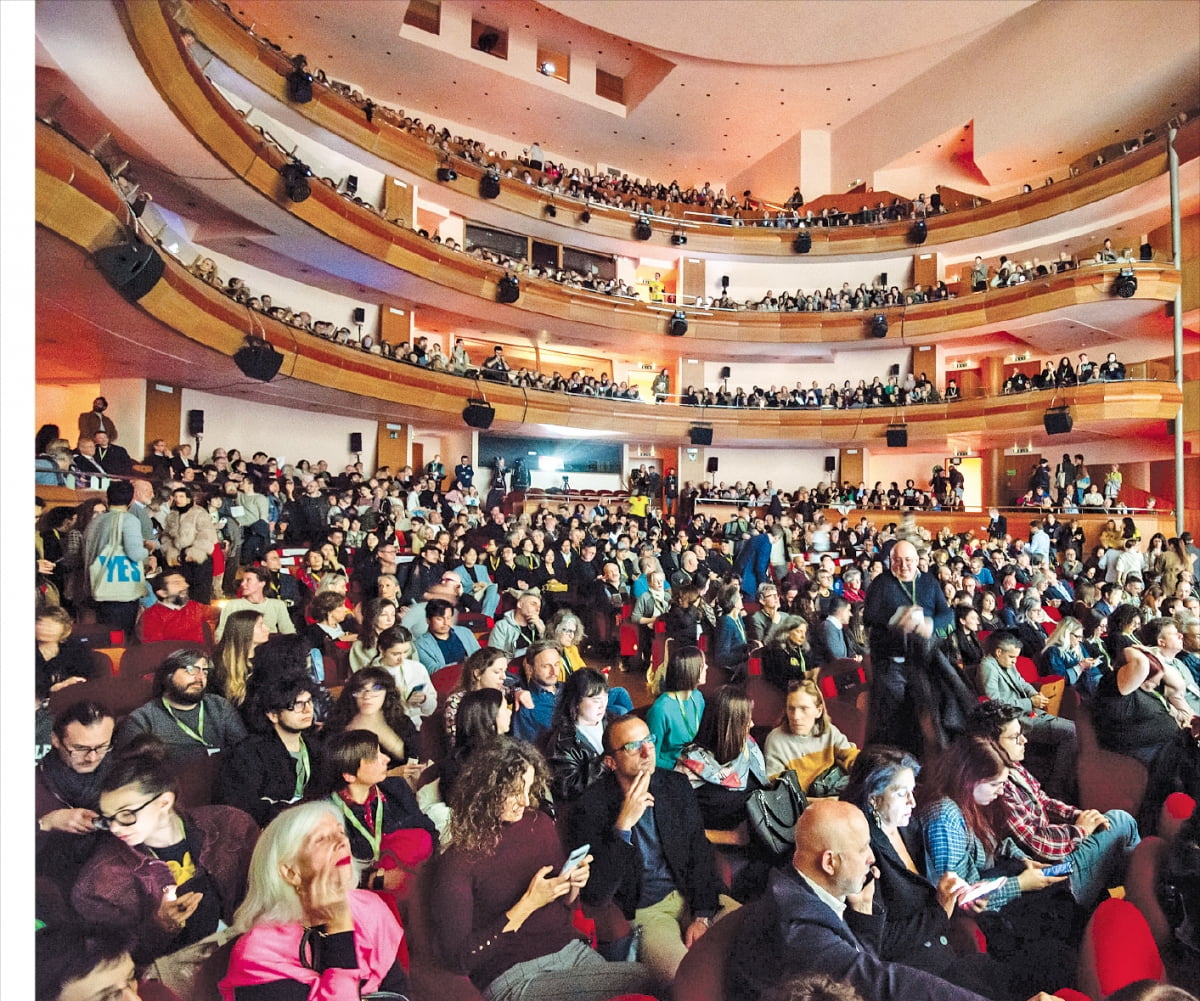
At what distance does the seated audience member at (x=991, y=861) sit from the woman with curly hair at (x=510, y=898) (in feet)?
3.00

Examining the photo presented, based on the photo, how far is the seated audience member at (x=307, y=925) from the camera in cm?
134

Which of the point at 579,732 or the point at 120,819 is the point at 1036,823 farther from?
the point at 120,819

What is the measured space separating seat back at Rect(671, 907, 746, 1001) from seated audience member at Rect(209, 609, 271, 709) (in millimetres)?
1777

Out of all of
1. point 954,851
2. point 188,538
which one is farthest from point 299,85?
point 954,851

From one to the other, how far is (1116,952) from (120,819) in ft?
7.09

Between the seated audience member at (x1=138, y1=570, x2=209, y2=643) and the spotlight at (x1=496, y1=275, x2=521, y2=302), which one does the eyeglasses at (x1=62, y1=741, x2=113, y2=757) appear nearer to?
the seated audience member at (x1=138, y1=570, x2=209, y2=643)

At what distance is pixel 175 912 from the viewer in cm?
152

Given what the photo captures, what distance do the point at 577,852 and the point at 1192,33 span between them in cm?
1551

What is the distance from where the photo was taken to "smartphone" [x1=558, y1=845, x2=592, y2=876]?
5.72ft

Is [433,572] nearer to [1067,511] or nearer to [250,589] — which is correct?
[250,589]

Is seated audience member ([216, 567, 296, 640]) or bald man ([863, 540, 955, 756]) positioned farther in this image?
seated audience member ([216, 567, 296, 640])

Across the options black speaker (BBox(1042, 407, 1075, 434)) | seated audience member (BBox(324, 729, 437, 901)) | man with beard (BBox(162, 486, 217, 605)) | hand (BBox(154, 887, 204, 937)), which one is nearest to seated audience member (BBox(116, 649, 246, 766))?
seated audience member (BBox(324, 729, 437, 901))

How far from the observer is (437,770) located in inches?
91.0

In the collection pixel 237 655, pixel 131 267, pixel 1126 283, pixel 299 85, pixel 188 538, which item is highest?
pixel 299 85
